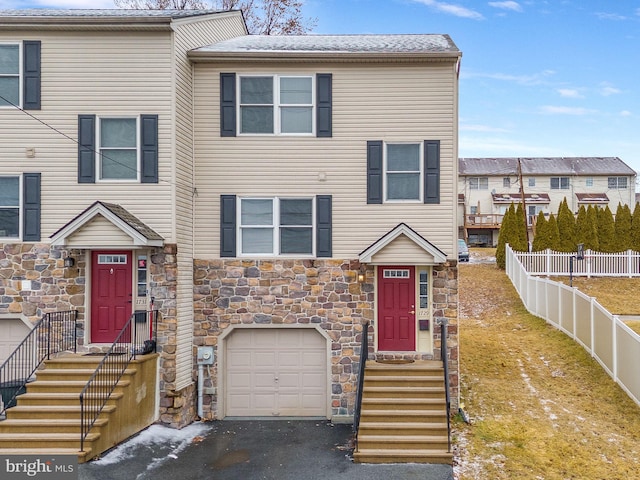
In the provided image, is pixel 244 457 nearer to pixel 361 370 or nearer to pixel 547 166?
pixel 361 370

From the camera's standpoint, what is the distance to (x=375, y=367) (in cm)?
1034

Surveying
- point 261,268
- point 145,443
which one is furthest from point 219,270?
point 145,443

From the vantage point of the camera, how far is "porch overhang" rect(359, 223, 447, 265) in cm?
1046

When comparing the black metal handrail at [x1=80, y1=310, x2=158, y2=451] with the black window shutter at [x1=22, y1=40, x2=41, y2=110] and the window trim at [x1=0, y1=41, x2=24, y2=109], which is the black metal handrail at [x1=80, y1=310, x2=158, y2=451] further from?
the window trim at [x1=0, y1=41, x2=24, y2=109]

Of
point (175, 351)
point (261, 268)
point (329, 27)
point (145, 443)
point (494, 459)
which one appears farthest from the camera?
point (329, 27)

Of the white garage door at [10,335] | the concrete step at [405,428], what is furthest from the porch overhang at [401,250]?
the white garage door at [10,335]

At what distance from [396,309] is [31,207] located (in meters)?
8.28

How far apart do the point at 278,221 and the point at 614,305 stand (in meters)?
14.3

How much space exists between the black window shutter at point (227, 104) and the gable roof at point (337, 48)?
19.5 inches

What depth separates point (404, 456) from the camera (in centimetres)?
848

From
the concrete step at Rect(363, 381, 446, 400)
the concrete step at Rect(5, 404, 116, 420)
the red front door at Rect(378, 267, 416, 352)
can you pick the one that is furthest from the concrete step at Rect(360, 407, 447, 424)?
the concrete step at Rect(5, 404, 116, 420)

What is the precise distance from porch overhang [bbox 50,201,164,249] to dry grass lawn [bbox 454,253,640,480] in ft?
24.3

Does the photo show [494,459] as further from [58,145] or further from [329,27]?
[329,27]

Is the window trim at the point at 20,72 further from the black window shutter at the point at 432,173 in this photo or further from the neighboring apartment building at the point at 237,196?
the black window shutter at the point at 432,173
